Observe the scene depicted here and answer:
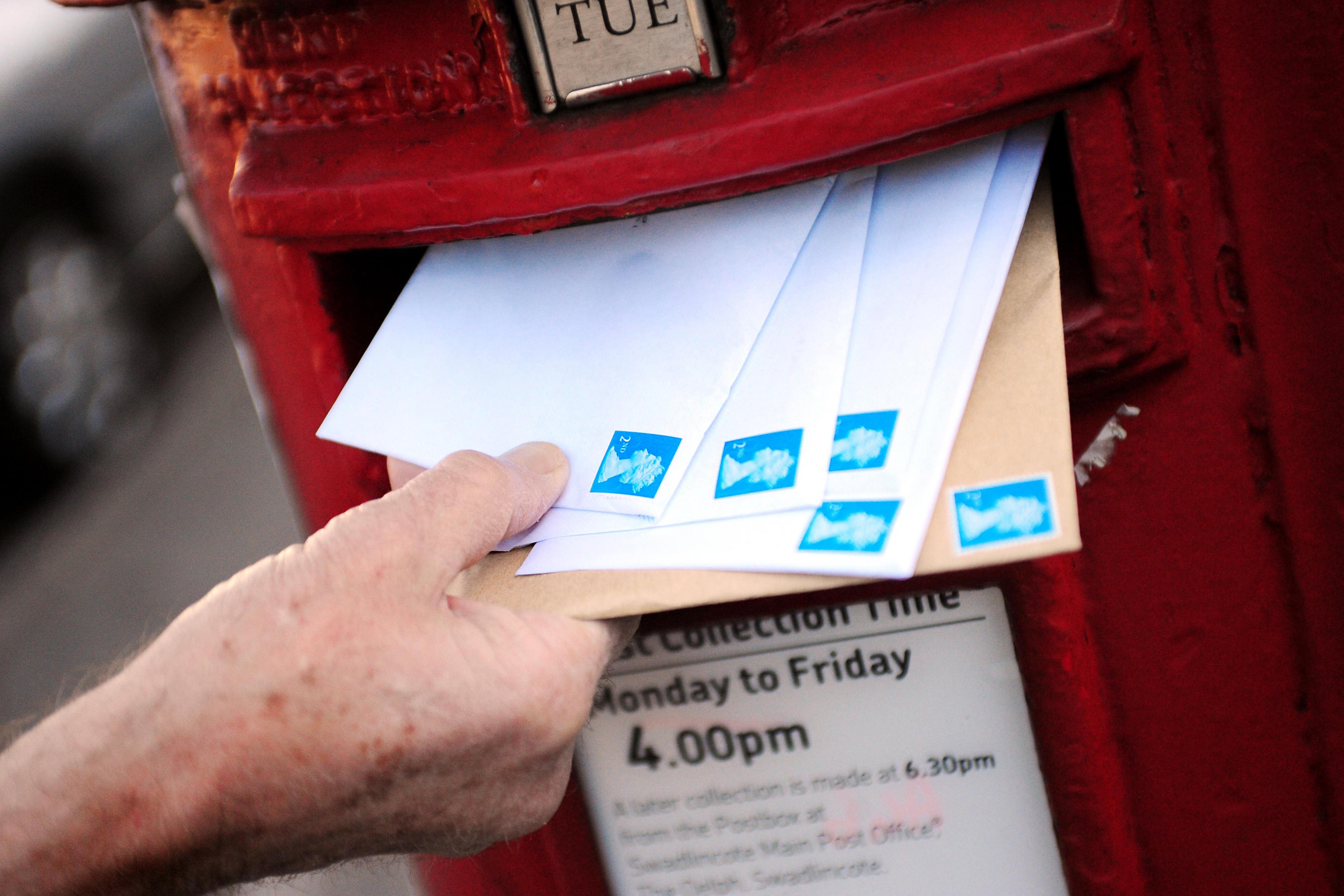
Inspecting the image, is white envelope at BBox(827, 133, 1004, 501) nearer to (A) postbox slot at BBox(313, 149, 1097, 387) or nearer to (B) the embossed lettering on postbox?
(A) postbox slot at BBox(313, 149, 1097, 387)

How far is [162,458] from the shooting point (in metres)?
4.26

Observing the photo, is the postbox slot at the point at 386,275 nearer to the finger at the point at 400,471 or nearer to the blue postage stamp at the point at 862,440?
the finger at the point at 400,471

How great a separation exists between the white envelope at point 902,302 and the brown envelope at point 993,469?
0.05 meters

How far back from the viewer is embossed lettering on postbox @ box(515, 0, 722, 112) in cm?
92

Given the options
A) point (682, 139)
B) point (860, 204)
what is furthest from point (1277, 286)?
point (682, 139)

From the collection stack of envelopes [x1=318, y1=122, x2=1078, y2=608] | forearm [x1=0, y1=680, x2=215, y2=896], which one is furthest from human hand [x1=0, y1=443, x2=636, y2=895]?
stack of envelopes [x1=318, y1=122, x2=1078, y2=608]

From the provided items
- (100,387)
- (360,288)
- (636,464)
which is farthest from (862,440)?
(100,387)

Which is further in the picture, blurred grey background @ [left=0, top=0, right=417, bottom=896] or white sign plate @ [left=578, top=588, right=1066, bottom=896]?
blurred grey background @ [left=0, top=0, right=417, bottom=896]

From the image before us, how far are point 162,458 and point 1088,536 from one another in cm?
389

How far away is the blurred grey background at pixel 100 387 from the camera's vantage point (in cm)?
363

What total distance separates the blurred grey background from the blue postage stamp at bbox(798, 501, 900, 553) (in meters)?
2.91

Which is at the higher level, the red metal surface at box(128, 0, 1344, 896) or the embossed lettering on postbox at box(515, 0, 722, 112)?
the embossed lettering on postbox at box(515, 0, 722, 112)

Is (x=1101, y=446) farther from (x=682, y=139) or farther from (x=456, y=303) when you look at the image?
(x=456, y=303)

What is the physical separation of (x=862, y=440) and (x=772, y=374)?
114 mm
